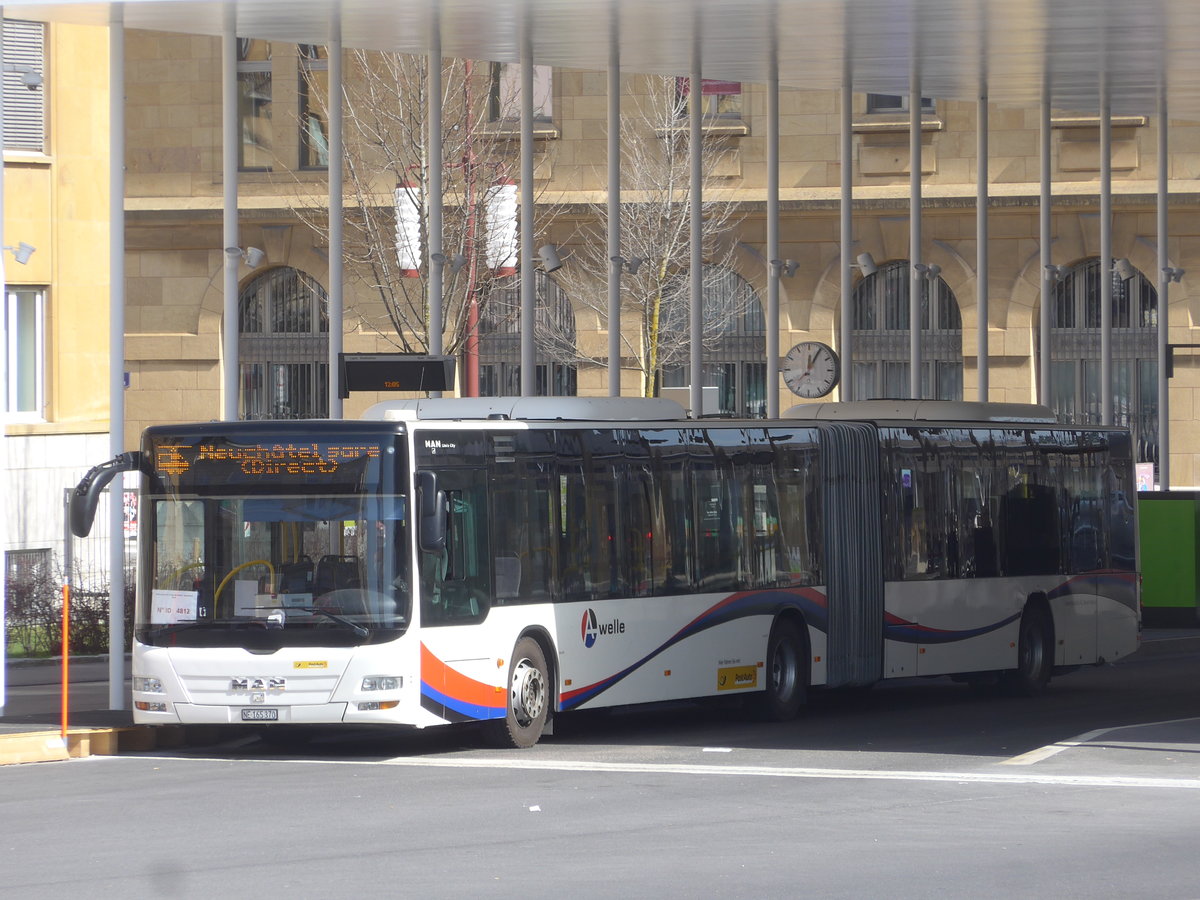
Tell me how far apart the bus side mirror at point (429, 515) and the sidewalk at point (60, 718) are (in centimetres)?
306

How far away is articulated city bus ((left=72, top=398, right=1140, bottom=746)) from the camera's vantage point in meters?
16.2

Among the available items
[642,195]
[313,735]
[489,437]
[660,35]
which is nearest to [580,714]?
[313,735]

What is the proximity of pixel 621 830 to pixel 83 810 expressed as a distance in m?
3.49

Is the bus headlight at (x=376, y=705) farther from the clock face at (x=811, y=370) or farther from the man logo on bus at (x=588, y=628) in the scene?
the clock face at (x=811, y=370)

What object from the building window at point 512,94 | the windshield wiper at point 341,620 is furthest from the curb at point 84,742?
the building window at point 512,94

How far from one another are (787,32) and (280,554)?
1078 centimetres

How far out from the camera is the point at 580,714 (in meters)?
21.6

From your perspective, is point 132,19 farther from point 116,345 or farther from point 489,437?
point 489,437

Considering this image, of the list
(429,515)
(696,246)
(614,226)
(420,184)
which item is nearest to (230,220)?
(429,515)

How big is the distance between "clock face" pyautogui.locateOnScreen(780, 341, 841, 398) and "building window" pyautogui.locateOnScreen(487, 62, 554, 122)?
23.4ft

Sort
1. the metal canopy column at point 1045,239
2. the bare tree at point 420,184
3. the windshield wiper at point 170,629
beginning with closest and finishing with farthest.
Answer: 1. the windshield wiper at point 170,629
2. the metal canopy column at point 1045,239
3. the bare tree at point 420,184

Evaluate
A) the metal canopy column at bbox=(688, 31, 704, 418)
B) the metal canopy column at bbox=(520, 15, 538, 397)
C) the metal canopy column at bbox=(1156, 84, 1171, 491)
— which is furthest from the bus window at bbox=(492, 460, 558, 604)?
the metal canopy column at bbox=(1156, 84, 1171, 491)

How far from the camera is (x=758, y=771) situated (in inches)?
611

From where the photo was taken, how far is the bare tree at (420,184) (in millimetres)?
34688
